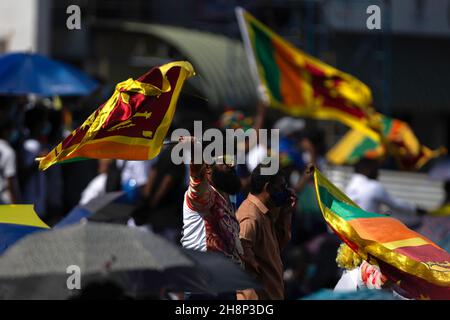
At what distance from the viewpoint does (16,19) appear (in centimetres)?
1923

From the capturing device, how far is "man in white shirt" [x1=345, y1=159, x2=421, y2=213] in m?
9.56

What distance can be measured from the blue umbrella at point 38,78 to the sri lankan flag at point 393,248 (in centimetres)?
411

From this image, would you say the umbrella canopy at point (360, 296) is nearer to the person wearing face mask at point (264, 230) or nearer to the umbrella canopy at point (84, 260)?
the umbrella canopy at point (84, 260)

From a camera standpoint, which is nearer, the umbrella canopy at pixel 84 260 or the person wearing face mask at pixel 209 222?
the umbrella canopy at pixel 84 260

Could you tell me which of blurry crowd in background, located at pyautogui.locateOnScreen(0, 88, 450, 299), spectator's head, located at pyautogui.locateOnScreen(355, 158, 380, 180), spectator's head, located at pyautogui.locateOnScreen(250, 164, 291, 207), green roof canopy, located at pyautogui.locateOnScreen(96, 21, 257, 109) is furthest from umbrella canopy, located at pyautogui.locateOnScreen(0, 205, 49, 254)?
green roof canopy, located at pyautogui.locateOnScreen(96, 21, 257, 109)

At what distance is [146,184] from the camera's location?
9.55 m

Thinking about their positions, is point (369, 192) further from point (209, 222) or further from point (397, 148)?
point (209, 222)

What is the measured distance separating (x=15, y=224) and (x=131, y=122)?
0.80 m

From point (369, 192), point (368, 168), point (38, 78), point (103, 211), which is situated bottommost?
point (369, 192)

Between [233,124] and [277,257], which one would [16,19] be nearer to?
[233,124]

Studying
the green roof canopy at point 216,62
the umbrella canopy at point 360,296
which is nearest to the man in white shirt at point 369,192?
the umbrella canopy at point 360,296

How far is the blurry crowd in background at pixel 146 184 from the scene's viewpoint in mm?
9234

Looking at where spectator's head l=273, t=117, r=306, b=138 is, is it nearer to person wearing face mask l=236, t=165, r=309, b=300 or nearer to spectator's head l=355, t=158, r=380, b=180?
spectator's head l=355, t=158, r=380, b=180

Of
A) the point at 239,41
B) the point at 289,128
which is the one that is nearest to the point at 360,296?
the point at 289,128
